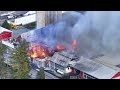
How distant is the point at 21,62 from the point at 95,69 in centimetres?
95

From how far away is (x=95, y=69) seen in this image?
34.8 feet

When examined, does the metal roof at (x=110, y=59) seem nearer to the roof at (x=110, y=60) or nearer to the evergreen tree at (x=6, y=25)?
the roof at (x=110, y=60)

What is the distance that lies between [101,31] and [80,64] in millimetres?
503

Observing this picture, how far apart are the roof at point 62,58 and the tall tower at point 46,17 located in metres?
0.41

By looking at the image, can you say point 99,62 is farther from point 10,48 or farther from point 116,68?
point 10,48

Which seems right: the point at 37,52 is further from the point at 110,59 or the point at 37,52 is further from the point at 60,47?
the point at 110,59

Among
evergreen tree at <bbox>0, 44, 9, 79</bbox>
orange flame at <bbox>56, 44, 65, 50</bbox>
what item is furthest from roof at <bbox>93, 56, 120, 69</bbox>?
evergreen tree at <bbox>0, 44, 9, 79</bbox>

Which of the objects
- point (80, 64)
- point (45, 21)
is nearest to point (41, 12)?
point (45, 21)

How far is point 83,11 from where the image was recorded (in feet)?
34.7

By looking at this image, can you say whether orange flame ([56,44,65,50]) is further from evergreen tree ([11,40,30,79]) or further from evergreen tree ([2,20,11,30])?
evergreen tree ([2,20,11,30])

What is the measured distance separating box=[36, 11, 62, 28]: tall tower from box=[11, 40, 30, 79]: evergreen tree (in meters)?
0.32

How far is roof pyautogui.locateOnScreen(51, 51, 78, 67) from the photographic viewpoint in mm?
10648
